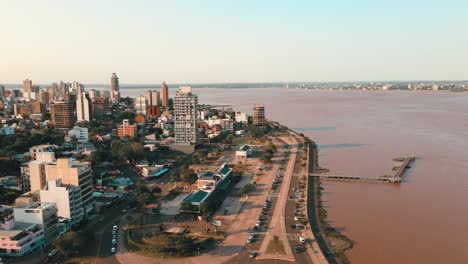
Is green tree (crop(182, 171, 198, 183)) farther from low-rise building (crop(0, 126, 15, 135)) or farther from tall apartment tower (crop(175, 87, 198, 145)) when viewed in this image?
low-rise building (crop(0, 126, 15, 135))

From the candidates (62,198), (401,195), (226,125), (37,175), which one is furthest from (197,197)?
(226,125)

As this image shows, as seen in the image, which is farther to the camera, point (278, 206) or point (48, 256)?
point (278, 206)

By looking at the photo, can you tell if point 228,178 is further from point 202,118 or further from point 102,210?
point 202,118

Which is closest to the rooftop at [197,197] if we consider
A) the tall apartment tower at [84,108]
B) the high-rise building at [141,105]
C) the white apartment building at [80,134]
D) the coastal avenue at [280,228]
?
the coastal avenue at [280,228]

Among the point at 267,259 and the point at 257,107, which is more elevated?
the point at 257,107

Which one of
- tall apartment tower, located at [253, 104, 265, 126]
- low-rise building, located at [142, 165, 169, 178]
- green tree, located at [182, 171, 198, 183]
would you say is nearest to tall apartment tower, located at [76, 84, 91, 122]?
tall apartment tower, located at [253, 104, 265, 126]

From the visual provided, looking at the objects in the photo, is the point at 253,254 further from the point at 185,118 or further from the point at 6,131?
the point at 6,131

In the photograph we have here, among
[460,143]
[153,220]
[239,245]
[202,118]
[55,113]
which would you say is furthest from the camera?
[202,118]

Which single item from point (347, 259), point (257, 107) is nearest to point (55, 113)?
point (257, 107)

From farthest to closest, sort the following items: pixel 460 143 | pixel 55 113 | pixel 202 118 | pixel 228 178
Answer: pixel 202 118 → pixel 55 113 → pixel 460 143 → pixel 228 178
